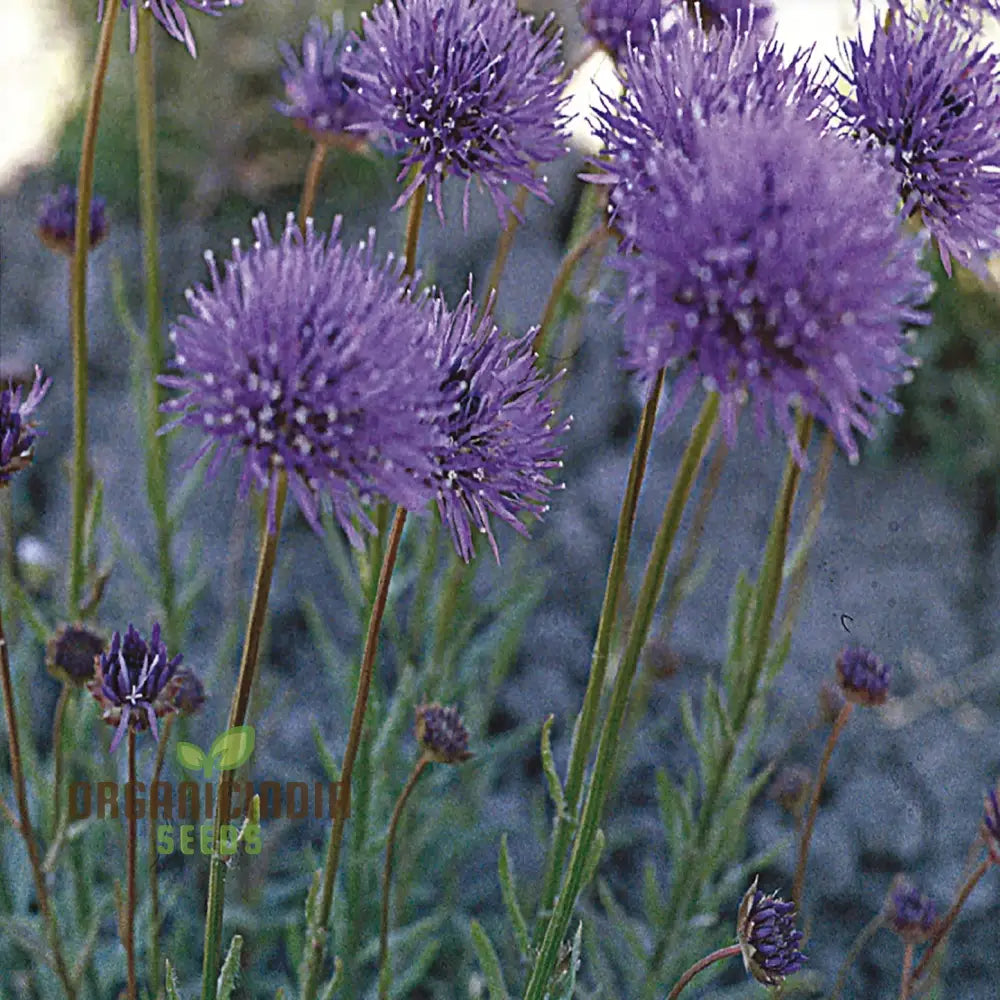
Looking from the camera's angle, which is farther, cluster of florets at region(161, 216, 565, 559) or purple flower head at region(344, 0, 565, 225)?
purple flower head at region(344, 0, 565, 225)

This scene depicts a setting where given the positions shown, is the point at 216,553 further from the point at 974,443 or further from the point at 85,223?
the point at 974,443

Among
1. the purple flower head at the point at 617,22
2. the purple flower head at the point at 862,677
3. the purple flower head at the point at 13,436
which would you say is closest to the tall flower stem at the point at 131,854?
the purple flower head at the point at 13,436

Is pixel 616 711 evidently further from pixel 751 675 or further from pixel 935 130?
pixel 935 130

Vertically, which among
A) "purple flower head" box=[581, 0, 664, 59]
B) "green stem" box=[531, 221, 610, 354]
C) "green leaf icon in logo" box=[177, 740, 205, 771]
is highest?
"purple flower head" box=[581, 0, 664, 59]

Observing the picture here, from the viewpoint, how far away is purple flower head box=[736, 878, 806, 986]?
99 centimetres

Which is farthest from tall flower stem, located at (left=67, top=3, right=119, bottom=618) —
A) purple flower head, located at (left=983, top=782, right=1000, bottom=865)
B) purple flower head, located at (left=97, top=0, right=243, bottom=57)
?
purple flower head, located at (left=983, top=782, right=1000, bottom=865)

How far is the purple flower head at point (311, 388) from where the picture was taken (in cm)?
77

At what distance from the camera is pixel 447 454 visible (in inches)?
35.4

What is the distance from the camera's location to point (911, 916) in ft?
4.34

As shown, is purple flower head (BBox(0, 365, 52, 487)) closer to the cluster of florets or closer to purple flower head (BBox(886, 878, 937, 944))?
the cluster of florets

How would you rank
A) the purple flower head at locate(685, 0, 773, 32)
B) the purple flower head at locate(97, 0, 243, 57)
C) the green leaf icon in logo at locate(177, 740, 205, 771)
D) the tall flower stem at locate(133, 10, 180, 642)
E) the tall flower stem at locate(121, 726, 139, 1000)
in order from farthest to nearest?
the green leaf icon in logo at locate(177, 740, 205, 771), the purple flower head at locate(685, 0, 773, 32), the tall flower stem at locate(133, 10, 180, 642), the purple flower head at locate(97, 0, 243, 57), the tall flower stem at locate(121, 726, 139, 1000)

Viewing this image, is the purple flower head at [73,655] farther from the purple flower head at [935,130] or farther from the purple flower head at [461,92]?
the purple flower head at [935,130]

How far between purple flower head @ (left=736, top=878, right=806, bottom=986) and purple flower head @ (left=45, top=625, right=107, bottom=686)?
666mm

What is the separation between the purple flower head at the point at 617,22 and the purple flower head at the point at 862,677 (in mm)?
730
